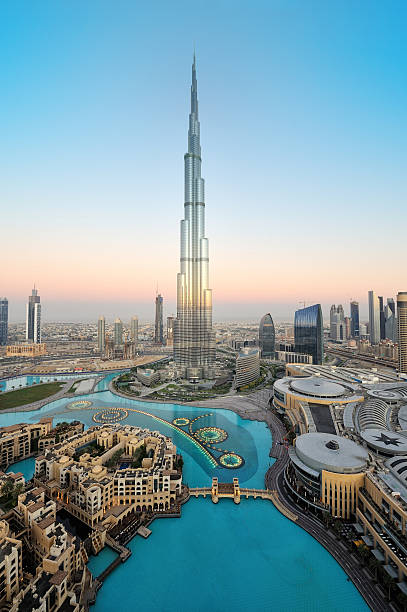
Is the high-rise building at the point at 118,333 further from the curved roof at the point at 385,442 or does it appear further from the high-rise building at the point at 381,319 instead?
the high-rise building at the point at 381,319

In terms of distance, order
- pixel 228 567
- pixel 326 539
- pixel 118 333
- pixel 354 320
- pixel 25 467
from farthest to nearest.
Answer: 1. pixel 354 320
2. pixel 118 333
3. pixel 25 467
4. pixel 326 539
5. pixel 228 567

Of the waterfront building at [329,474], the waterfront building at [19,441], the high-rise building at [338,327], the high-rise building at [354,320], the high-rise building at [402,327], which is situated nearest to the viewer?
the waterfront building at [329,474]

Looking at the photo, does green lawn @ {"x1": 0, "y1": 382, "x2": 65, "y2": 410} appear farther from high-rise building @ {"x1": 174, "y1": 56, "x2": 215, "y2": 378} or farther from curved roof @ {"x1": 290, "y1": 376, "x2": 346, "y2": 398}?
curved roof @ {"x1": 290, "y1": 376, "x2": 346, "y2": 398}

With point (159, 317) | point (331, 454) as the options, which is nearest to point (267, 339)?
point (159, 317)

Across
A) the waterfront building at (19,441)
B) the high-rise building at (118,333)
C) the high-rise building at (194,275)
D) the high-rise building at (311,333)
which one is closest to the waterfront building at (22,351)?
the high-rise building at (118,333)

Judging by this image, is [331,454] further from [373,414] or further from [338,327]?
[338,327]

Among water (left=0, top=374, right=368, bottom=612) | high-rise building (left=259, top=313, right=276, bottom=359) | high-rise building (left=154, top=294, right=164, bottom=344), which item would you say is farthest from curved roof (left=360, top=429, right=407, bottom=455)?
high-rise building (left=154, top=294, right=164, bottom=344)
